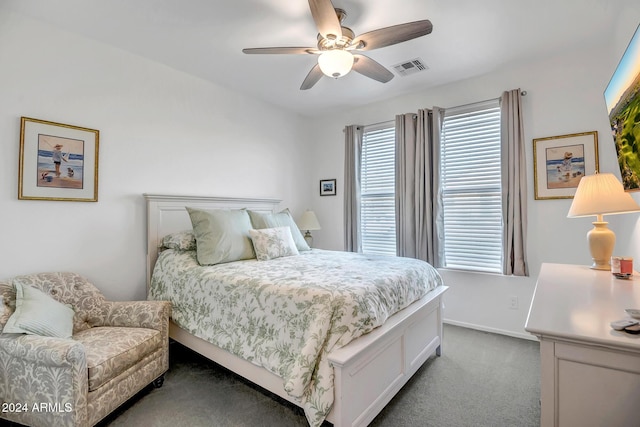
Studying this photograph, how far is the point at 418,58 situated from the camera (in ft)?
9.21

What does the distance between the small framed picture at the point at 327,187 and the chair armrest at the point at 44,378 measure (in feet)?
11.0

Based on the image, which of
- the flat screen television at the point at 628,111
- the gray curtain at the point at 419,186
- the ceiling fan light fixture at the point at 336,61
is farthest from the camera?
the gray curtain at the point at 419,186

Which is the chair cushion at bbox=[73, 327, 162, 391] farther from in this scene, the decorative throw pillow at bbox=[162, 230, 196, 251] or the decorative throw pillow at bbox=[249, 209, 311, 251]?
the decorative throw pillow at bbox=[249, 209, 311, 251]

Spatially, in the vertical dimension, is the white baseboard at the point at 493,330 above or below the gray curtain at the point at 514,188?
below

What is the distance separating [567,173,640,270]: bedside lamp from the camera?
5.61ft

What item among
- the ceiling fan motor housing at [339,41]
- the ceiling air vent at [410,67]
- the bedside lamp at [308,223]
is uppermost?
the ceiling air vent at [410,67]

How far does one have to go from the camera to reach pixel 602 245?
6.16ft

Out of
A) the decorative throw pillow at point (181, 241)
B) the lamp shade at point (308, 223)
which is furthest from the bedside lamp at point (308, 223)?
the decorative throw pillow at point (181, 241)

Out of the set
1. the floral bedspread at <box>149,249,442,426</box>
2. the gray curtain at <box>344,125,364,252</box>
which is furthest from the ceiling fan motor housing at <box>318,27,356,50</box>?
the gray curtain at <box>344,125,364,252</box>

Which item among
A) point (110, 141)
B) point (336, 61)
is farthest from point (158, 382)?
point (336, 61)

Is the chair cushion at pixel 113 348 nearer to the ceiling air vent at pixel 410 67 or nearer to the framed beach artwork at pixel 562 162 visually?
the ceiling air vent at pixel 410 67

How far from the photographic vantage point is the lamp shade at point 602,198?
1701 mm

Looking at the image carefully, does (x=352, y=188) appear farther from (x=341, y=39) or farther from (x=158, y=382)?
(x=158, y=382)

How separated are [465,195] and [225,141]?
2.80 metres
